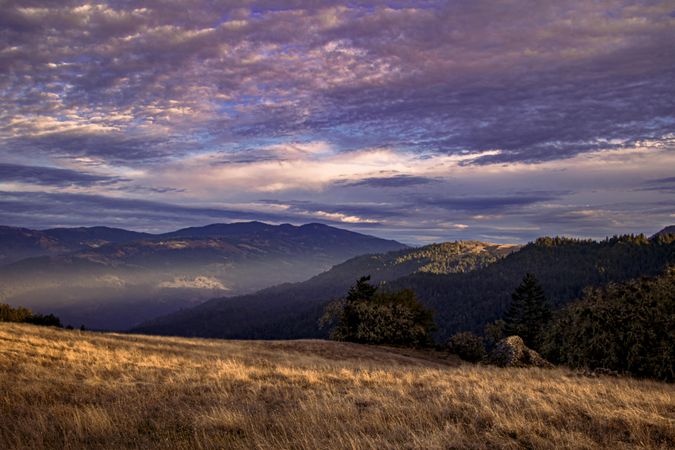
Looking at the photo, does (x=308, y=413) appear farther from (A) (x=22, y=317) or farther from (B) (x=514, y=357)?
(A) (x=22, y=317)

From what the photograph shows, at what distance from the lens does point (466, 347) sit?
46188 millimetres

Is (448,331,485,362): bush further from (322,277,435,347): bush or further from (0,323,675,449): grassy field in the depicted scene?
(0,323,675,449): grassy field

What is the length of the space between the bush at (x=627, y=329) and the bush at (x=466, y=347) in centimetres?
1904

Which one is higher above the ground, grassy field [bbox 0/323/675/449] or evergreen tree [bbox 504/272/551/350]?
grassy field [bbox 0/323/675/449]

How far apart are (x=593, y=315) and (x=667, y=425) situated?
1943 centimetres

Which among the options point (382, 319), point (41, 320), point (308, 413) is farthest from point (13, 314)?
point (308, 413)

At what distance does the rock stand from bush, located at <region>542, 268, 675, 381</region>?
5.86ft

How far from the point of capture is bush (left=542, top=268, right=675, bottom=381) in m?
21.6

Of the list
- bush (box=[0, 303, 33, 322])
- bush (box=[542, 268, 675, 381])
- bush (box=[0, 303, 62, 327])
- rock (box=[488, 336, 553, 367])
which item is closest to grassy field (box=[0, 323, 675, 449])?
rock (box=[488, 336, 553, 367])

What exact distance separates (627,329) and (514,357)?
19.5 ft

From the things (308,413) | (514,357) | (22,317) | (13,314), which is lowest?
(22,317)

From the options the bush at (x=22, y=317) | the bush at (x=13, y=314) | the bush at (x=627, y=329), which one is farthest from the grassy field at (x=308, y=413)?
the bush at (x=22, y=317)

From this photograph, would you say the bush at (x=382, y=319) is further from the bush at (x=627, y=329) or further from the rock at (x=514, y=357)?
the bush at (x=627, y=329)

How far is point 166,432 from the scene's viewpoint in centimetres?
720
